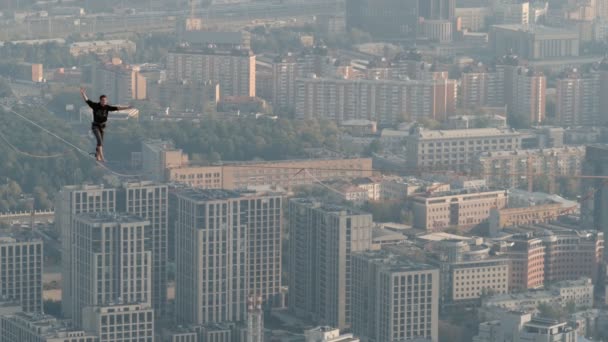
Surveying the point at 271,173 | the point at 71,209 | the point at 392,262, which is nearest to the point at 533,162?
the point at 271,173

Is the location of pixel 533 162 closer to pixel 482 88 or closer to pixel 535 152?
pixel 535 152

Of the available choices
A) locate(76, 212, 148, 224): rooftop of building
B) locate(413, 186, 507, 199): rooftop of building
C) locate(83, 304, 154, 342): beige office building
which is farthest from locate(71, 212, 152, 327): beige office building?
locate(413, 186, 507, 199): rooftop of building

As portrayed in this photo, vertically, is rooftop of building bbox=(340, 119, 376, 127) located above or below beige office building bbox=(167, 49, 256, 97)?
below

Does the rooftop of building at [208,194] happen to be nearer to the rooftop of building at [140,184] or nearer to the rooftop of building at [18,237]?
the rooftop of building at [140,184]

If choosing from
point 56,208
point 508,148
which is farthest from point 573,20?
point 56,208

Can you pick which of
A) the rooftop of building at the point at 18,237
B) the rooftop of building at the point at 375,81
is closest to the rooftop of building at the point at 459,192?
the rooftop of building at the point at 18,237

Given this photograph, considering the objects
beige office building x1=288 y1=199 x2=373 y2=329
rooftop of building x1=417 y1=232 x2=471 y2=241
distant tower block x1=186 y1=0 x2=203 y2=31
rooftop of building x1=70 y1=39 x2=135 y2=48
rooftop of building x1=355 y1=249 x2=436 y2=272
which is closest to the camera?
rooftop of building x1=355 y1=249 x2=436 y2=272

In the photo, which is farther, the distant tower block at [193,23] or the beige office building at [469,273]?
the distant tower block at [193,23]

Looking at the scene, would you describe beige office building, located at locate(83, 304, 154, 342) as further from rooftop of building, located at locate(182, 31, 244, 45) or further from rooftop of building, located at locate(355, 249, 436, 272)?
rooftop of building, located at locate(182, 31, 244, 45)
